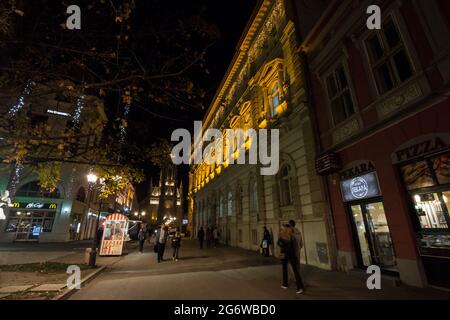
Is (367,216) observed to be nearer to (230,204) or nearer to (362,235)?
(362,235)

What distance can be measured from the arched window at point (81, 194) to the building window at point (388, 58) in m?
33.9

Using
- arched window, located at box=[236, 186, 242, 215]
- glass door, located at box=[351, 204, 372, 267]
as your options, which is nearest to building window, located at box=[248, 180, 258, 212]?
arched window, located at box=[236, 186, 242, 215]

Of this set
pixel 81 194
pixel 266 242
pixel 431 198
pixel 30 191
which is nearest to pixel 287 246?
pixel 431 198

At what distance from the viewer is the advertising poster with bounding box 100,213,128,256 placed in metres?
15.8

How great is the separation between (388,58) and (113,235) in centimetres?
1834

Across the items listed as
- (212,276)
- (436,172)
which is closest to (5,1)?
(212,276)

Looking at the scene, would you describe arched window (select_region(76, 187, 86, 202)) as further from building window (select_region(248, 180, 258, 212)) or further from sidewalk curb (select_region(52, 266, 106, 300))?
sidewalk curb (select_region(52, 266, 106, 300))

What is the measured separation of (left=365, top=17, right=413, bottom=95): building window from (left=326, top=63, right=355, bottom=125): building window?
1.32 meters

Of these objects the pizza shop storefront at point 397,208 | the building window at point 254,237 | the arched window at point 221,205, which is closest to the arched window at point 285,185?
the pizza shop storefront at point 397,208

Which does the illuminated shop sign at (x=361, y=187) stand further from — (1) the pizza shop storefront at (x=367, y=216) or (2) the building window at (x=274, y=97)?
(2) the building window at (x=274, y=97)

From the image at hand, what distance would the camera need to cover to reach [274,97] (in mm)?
15680
